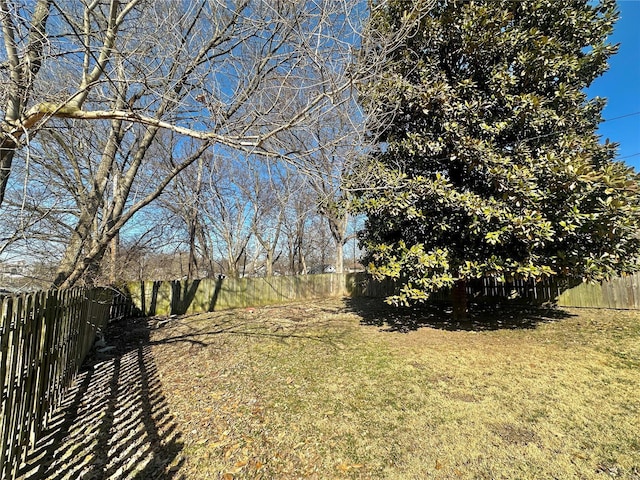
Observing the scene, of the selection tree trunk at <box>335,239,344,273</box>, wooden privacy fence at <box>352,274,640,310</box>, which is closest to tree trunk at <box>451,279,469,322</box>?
wooden privacy fence at <box>352,274,640,310</box>

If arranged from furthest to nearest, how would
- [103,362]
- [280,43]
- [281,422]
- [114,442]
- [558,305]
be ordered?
[558,305], [103,362], [280,43], [281,422], [114,442]

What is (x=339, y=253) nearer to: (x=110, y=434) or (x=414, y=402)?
(x=414, y=402)

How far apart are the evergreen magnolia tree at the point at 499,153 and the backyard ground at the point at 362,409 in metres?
1.17

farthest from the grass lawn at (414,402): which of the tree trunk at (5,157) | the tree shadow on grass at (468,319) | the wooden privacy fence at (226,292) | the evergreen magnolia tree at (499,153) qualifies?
the wooden privacy fence at (226,292)

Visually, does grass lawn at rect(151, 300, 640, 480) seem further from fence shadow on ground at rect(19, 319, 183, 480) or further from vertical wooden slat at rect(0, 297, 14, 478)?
vertical wooden slat at rect(0, 297, 14, 478)

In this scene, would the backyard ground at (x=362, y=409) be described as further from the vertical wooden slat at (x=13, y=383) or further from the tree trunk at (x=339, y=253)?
the tree trunk at (x=339, y=253)

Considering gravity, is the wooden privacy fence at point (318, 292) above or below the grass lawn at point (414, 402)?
above

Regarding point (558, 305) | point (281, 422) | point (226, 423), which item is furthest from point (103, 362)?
point (558, 305)

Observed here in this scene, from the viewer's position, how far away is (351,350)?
453 cm

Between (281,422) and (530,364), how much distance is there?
3.04 m

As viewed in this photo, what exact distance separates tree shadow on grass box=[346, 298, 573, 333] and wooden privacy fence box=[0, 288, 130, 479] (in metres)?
Answer: 4.59

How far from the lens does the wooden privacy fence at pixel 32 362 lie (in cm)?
174

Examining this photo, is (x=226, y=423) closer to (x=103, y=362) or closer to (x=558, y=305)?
(x=103, y=362)

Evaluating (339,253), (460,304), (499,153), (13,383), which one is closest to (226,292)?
(339,253)
